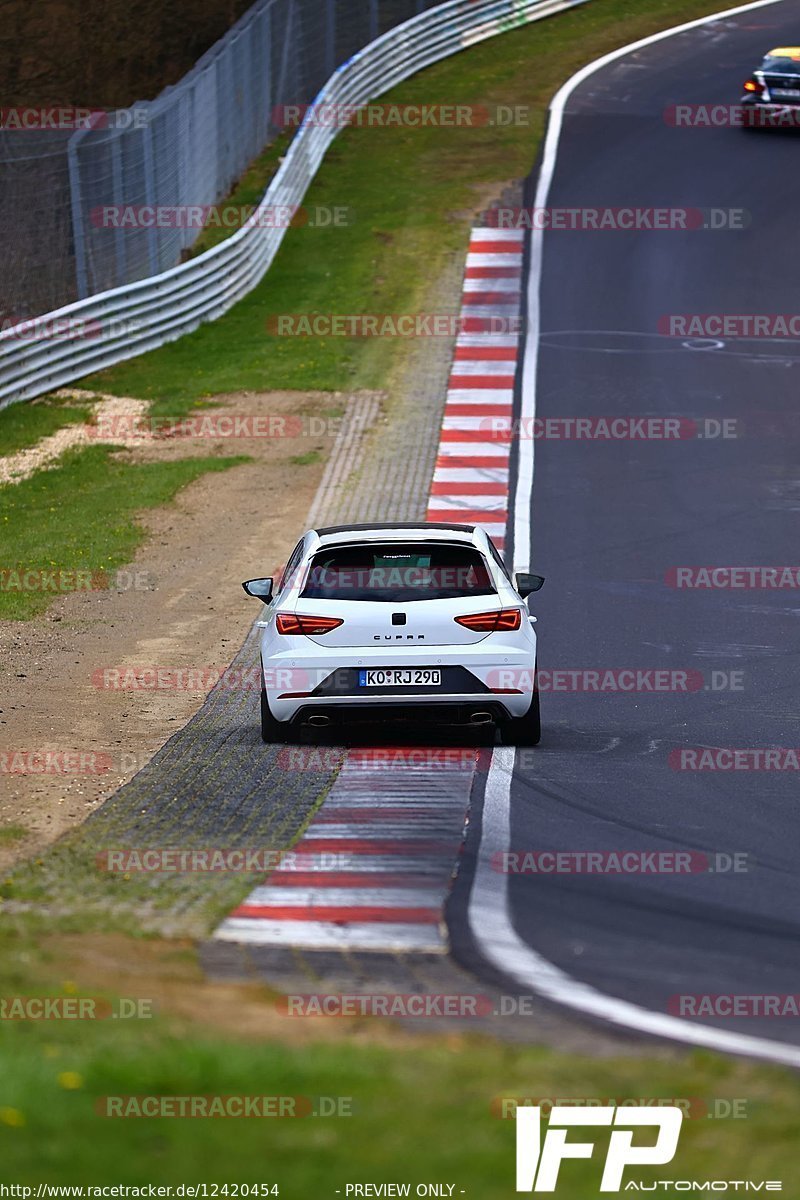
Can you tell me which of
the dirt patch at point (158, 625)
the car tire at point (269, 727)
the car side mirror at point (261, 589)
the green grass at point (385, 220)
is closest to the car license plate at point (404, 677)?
the car tire at point (269, 727)

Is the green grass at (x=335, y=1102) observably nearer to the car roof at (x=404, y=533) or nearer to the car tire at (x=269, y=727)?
the car tire at (x=269, y=727)

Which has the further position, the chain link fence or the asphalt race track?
the chain link fence

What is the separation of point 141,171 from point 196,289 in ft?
7.11

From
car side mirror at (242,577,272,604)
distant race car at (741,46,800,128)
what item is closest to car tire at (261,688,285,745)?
car side mirror at (242,577,272,604)

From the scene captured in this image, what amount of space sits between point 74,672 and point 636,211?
21719mm

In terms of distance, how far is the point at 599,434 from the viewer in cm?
2312

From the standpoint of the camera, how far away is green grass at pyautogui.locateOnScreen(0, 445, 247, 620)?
18.4 metres

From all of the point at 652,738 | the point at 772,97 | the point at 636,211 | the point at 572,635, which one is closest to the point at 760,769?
the point at 652,738

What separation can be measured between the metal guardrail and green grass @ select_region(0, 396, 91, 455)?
19 centimetres

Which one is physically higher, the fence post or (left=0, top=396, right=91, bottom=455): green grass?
the fence post

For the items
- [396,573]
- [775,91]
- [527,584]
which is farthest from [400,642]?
[775,91]

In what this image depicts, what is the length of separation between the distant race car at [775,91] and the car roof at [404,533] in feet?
91.2

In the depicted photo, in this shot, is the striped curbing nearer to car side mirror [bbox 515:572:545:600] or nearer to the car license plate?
car side mirror [bbox 515:572:545:600]

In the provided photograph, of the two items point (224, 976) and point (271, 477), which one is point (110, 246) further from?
point (224, 976)
